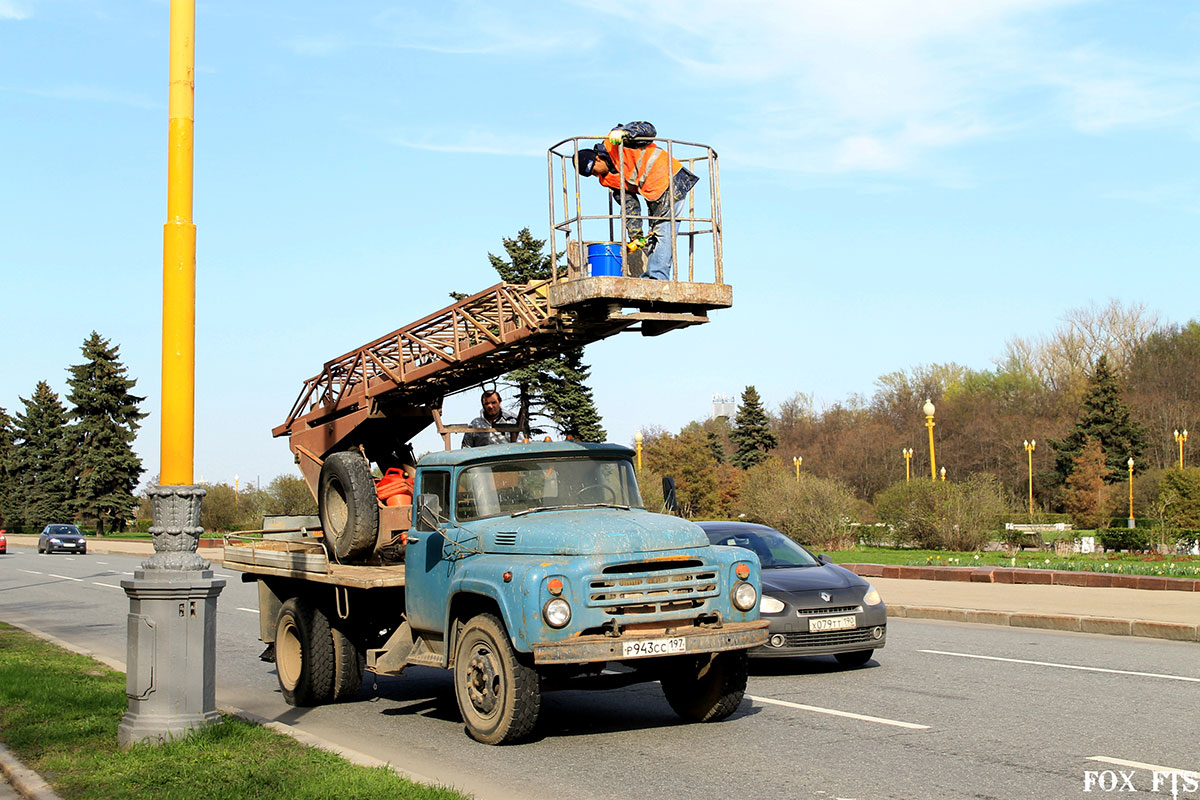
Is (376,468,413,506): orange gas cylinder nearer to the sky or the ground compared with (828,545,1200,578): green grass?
nearer to the sky

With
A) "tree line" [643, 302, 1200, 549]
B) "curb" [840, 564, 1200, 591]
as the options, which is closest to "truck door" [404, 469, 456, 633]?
"curb" [840, 564, 1200, 591]

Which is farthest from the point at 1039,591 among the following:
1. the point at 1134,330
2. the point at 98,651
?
the point at 1134,330

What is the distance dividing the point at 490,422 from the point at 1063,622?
352 inches

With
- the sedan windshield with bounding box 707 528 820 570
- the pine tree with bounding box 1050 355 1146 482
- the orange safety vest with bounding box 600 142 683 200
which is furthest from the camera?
the pine tree with bounding box 1050 355 1146 482

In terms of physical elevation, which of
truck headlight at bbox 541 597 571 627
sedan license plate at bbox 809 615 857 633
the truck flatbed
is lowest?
sedan license plate at bbox 809 615 857 633

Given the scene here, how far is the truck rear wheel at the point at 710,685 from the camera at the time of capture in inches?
339

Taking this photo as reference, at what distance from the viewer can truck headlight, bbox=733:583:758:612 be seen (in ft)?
26.8

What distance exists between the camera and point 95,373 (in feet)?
263

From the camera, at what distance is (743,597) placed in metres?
8.18

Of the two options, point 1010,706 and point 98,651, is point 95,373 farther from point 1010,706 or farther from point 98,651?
point 1010,706

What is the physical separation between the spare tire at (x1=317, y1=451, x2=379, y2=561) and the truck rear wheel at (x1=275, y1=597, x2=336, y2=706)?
1.93 ft

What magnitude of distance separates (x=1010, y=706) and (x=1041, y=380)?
86.3m

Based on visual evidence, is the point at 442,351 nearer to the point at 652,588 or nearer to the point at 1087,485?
the point at 652,588

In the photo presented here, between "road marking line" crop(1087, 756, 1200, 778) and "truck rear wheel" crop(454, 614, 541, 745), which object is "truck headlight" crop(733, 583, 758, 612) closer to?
"truck rear wheel" crop(454, 614, 541, 745)
